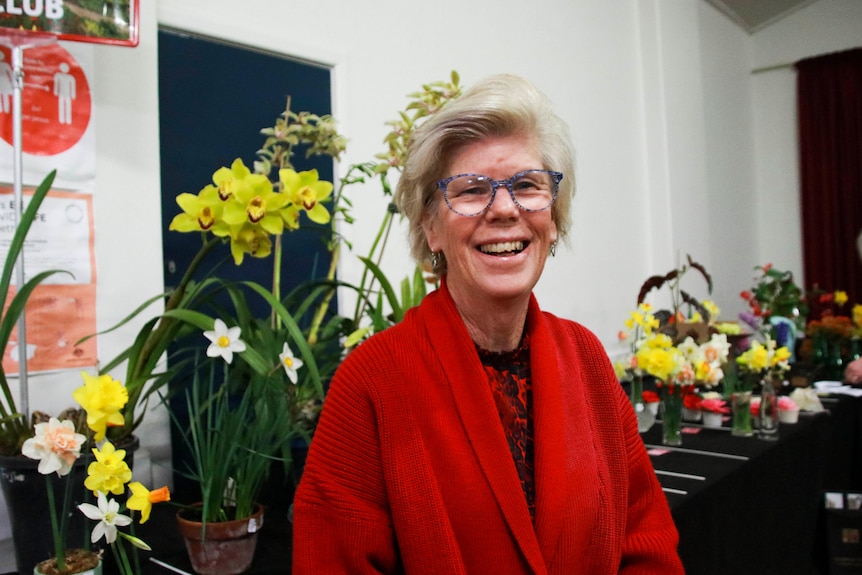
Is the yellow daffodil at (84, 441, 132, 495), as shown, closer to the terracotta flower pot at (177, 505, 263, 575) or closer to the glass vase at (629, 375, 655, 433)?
the terracotta flower pot at (177, 505, 263, 575)

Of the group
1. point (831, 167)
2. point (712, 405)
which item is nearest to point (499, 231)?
point (712, 405)

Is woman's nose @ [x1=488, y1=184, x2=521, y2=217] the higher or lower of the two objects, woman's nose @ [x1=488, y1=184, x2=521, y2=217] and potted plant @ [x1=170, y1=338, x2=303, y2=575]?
the higher

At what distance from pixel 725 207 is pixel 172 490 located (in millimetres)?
4555

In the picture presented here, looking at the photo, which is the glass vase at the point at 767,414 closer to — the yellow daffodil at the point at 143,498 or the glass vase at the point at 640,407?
the glass vase at the point at 640,407

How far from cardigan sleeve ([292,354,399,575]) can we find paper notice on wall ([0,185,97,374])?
0.89 meters

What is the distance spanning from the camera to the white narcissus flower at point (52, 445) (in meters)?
0.90

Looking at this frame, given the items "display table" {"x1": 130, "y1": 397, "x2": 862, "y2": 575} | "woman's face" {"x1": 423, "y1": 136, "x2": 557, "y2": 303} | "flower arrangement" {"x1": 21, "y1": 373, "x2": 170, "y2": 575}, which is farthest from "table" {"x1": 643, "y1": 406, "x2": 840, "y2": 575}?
"flower arrangement" {"x1": 21, "y1": 373, "x2": 170, "y2": 575}

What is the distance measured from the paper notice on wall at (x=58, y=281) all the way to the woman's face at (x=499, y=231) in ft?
3.18

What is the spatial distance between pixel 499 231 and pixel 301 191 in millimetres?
443

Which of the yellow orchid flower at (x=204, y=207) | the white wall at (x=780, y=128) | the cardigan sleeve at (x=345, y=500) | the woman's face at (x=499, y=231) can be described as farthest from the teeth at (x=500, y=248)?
the white wall at (x=780, y=128)

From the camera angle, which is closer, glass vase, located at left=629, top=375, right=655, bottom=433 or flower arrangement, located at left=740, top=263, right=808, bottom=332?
glass vase, located at left=629, top=375, right=655, bottom=433

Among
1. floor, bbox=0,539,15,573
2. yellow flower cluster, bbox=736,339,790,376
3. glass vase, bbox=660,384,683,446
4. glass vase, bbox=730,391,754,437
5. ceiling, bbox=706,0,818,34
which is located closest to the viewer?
floor, bbox=0,539,15,573

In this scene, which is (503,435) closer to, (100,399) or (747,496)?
(100,399)

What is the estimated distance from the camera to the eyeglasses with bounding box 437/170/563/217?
104cm
